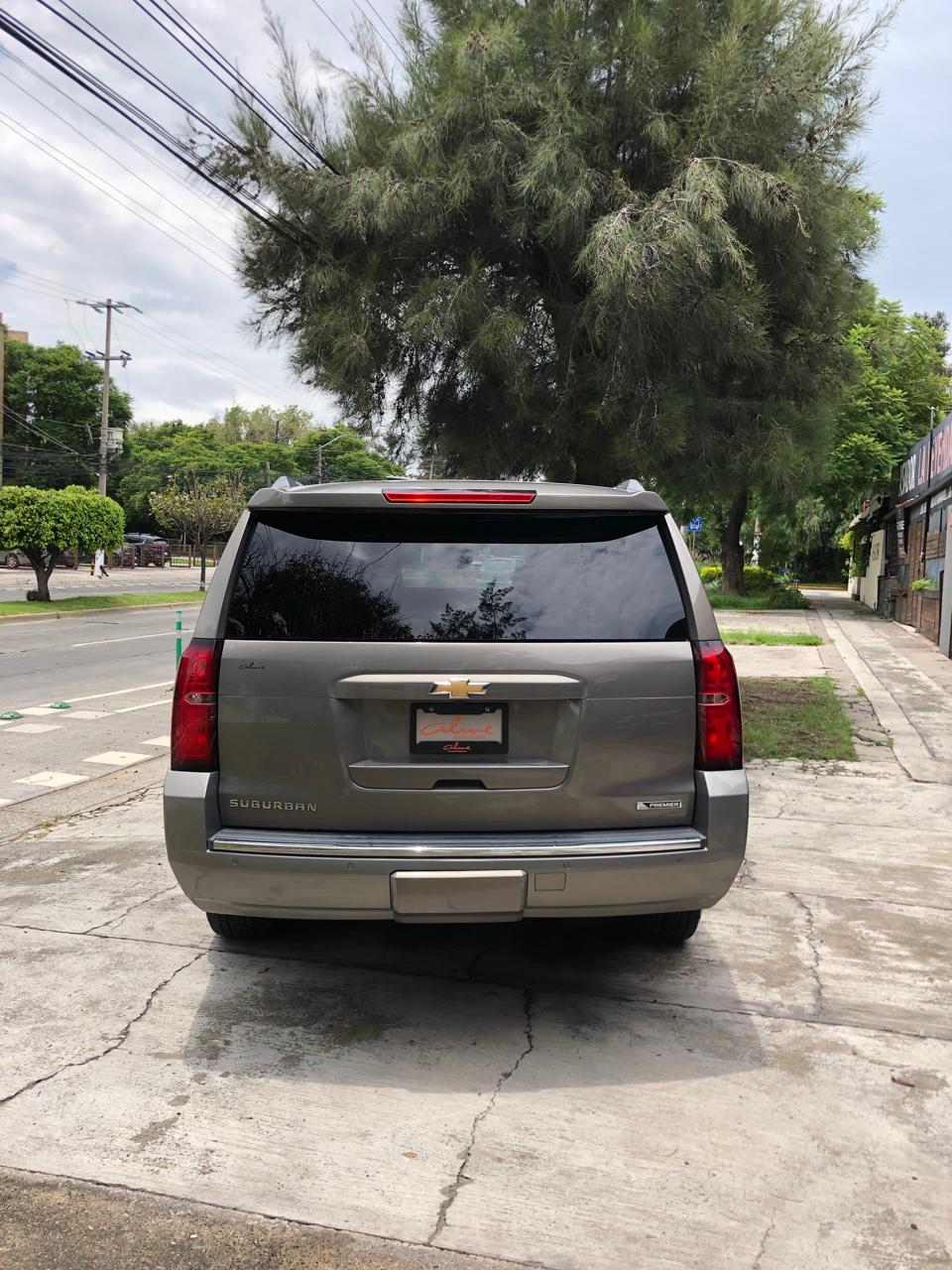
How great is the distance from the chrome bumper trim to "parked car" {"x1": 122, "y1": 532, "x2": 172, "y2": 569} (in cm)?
5375

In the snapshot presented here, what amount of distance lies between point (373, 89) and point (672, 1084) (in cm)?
814

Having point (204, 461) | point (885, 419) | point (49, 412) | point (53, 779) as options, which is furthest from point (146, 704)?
point (204, 461)

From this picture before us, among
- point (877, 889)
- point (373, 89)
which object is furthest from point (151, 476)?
point (877, 889)

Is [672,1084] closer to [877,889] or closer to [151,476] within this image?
[877,889]

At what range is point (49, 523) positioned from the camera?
74.7 feet

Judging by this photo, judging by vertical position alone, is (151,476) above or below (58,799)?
above

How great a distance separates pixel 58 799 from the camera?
6.95 m

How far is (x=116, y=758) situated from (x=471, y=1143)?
20.0ft

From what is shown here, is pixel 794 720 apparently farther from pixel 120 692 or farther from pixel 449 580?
pixel 120 692

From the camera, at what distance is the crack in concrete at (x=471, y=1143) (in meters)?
2.57

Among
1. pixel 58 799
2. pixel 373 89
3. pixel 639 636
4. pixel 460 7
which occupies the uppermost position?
pixel 460 7

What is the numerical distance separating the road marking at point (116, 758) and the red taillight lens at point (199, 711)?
16.5 ft

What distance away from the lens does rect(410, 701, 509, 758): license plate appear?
333cm

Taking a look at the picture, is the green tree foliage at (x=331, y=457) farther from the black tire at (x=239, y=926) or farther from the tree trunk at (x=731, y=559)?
the black tire at (x=239, y=926)
